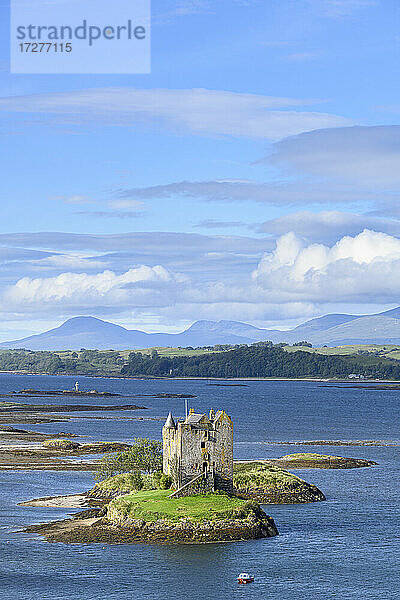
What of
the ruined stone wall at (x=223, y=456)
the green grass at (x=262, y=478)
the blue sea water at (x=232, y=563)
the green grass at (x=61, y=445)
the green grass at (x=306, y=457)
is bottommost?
the blue sea water at (x=232, y=563)

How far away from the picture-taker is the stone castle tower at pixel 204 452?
83.2m

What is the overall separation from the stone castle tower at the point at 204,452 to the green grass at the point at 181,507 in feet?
5.46

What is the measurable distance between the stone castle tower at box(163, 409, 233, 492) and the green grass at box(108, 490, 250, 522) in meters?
1.66

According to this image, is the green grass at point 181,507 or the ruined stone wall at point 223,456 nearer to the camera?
the green grass at point 181,507

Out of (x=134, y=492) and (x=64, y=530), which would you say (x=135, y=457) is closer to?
(x=134, y=492)

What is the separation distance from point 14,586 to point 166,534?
46.6ft

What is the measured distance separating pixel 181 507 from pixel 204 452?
5.69 metres

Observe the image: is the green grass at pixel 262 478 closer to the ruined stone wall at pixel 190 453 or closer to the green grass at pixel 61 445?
the ruined stone wall at pixel 190 453

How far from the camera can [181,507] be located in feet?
263

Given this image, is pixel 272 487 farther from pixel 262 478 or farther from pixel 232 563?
pixel 232 563

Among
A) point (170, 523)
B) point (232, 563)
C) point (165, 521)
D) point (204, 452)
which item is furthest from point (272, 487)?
point (232, 563)

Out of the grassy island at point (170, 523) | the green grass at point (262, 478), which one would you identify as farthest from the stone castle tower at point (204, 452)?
the green grass at point (262, 478)

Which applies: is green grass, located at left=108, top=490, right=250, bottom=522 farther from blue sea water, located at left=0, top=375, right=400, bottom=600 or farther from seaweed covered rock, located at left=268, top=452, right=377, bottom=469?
seaweed covered rock, located at left=268, top=452, right=377, bottom=469

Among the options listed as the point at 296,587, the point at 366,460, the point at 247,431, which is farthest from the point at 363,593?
the point at 247,431
